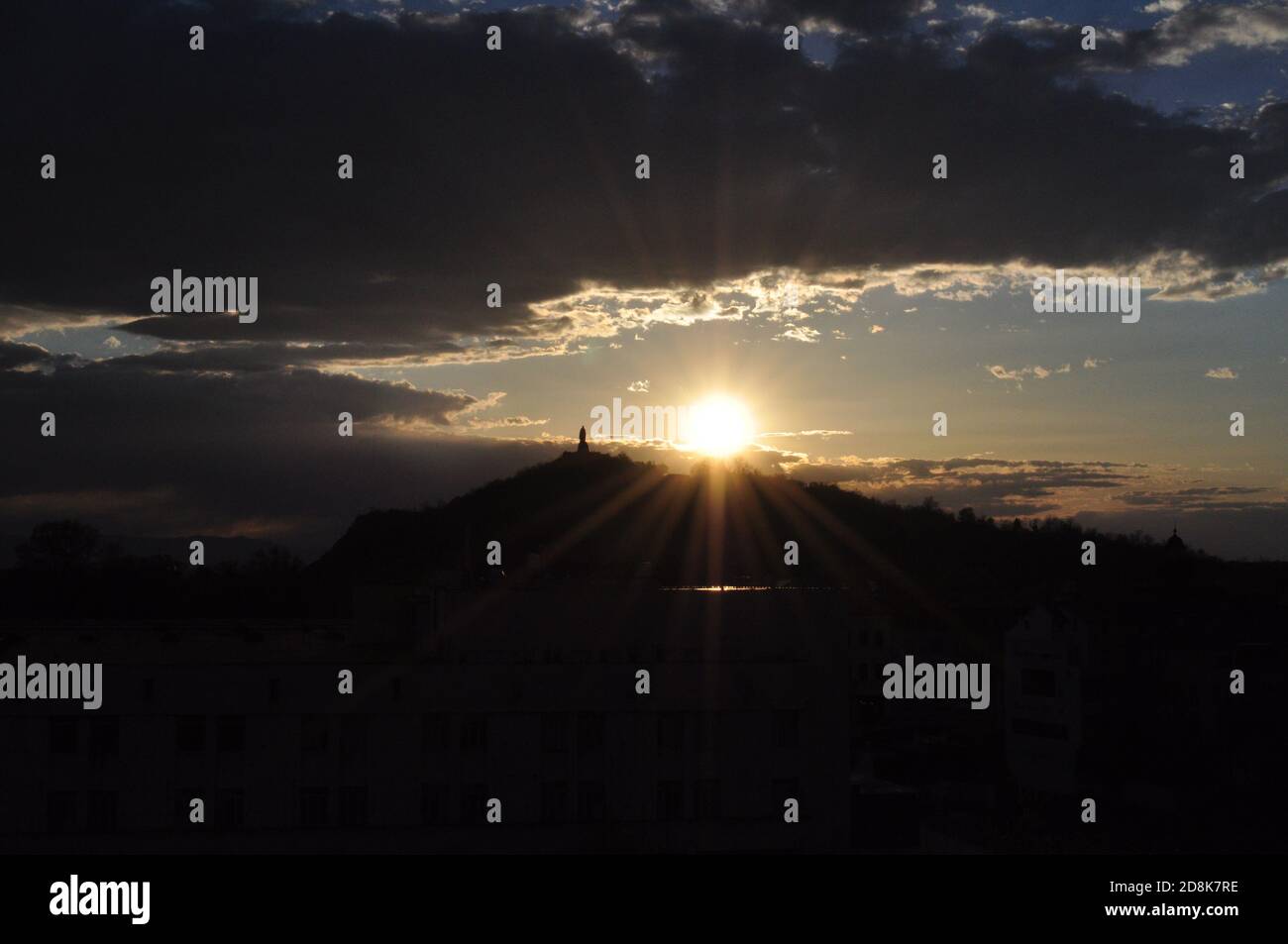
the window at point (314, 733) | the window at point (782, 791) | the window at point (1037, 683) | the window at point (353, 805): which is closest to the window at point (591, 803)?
the window at point (782, 791)

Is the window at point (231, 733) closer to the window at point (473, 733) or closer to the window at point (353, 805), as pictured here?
the window at point (353, 805)

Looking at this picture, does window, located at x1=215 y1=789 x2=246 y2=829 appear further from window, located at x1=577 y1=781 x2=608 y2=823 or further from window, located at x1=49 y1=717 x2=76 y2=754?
window, located at x1=577 y1=781 x2=608 y2=823

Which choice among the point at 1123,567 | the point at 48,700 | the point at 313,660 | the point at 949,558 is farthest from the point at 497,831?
the point at 949,558

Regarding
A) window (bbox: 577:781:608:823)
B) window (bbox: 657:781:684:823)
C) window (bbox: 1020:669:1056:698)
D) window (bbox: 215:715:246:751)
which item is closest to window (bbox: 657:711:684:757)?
window (bbox: 657:781:684:823)

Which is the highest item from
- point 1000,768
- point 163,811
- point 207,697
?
point 207,697
